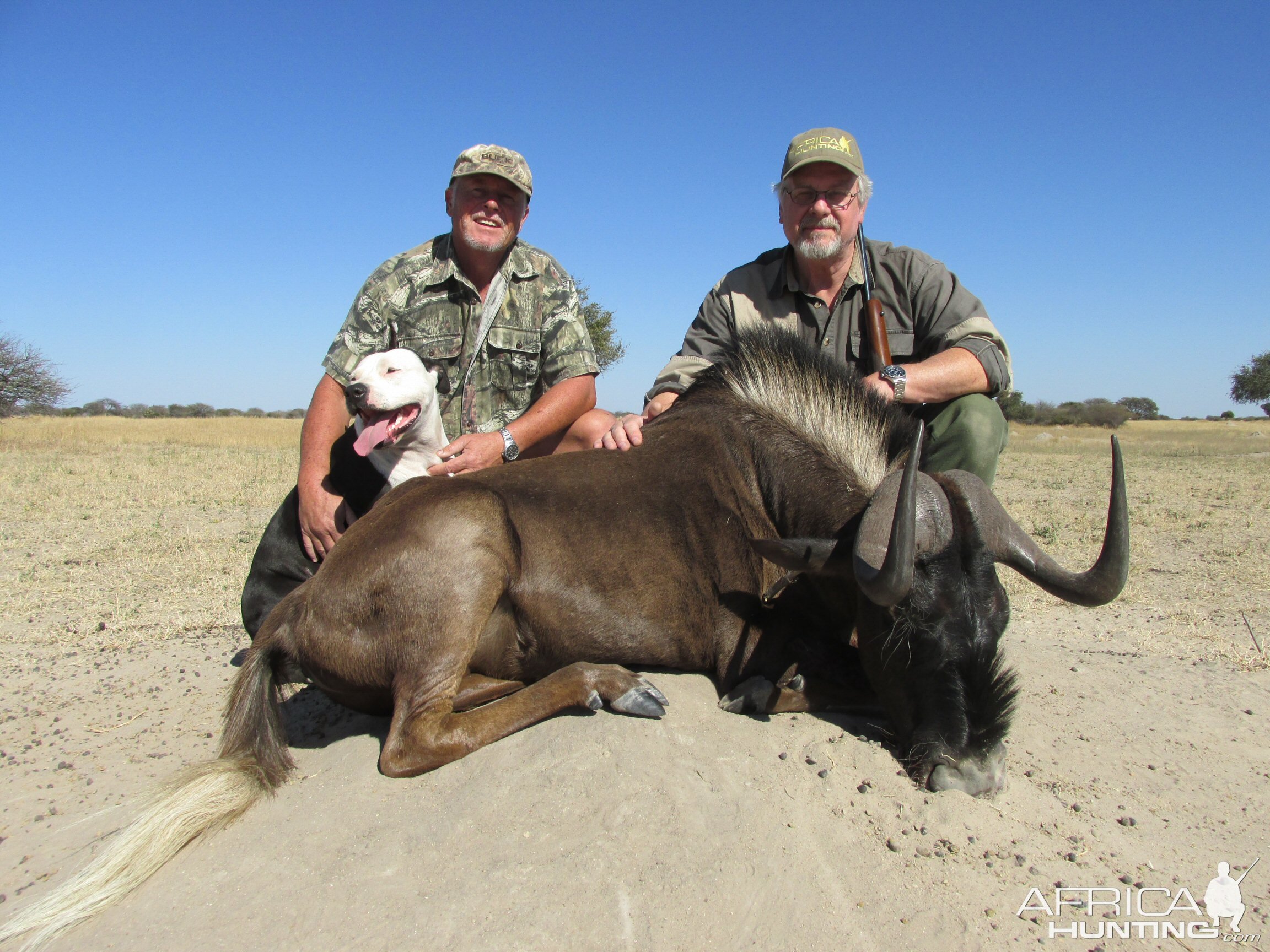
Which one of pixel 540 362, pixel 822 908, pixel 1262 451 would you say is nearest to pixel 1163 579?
pixel 540 362

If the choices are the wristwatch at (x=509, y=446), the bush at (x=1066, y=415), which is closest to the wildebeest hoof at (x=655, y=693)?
the wristwatch at (x=509, y=446)

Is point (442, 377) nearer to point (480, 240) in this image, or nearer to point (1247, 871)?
point (480, 240)

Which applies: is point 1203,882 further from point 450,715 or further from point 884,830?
point 450,715

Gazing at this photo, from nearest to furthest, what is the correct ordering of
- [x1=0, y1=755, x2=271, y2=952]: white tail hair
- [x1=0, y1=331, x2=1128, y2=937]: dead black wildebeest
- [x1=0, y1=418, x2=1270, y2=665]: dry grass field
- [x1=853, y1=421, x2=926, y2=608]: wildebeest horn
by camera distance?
[x1=0, y1=755, x2=271, y2=952]: white tail hair → [x1=853, y1=421, x2=926, y2=608]: wildebeest horn → [x1=0, y1=331, x2=1128, y2=937]: dead black wildebeest → [x1=0, y1=418, x2=1270, y2=665]: dry grass field

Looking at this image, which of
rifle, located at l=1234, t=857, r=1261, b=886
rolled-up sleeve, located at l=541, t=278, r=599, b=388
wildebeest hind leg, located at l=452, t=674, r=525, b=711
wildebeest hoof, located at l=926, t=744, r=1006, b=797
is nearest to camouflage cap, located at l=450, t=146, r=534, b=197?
rolled-up sleeve, located at l=541, t=278, r=599, b=388

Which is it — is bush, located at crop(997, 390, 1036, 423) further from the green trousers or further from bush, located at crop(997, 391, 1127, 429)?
the green trousers

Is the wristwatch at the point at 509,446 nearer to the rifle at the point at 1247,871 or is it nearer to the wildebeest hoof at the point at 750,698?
the wildebeest hoof at the point at 750,698

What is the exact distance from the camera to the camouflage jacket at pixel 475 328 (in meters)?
5.62

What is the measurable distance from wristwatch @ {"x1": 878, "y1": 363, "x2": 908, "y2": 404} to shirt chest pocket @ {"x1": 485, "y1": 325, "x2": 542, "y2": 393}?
2518 millimetres

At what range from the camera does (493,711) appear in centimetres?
341

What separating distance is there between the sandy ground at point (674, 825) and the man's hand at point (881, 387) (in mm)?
1647

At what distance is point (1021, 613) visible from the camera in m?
6.08

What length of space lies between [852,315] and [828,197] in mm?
772

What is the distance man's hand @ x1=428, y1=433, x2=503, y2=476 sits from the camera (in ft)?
15.0
